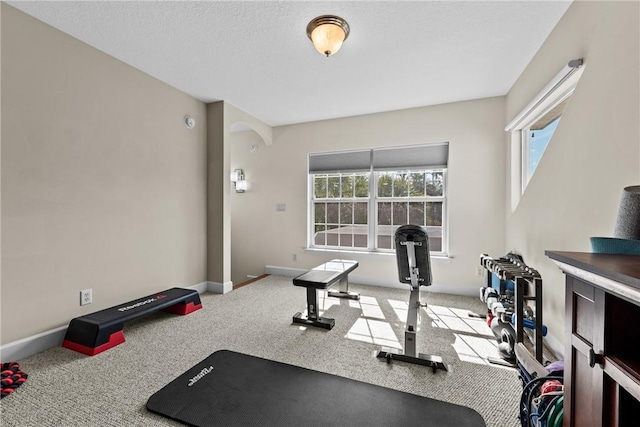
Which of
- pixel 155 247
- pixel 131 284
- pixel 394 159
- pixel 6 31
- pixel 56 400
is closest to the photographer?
pixel 56 400

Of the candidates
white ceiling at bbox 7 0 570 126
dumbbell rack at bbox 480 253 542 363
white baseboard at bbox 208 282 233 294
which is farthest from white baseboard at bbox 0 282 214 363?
dumbbell rack at bbox 480 253 542 363

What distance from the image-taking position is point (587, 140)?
183cm

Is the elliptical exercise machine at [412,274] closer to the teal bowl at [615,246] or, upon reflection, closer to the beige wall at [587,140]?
the beige wall at [587,140]

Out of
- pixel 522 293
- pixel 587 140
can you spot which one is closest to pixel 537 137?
pixel 587 140

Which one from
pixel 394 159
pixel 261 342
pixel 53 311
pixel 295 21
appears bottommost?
pixel 261 342

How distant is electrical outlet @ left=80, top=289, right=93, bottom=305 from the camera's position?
2.55 meters

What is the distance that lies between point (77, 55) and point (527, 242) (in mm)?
4676

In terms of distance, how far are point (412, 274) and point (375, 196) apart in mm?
2134

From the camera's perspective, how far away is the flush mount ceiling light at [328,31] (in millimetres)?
2129

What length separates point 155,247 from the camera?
10.7 ft

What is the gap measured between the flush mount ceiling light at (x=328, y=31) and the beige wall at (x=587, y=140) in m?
1.66

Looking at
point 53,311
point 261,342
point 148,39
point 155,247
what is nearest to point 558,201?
point 261,342

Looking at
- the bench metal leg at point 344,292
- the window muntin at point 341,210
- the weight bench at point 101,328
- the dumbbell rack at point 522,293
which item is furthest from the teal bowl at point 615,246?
the window muntin at point 341,210

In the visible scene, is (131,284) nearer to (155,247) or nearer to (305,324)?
(155,247)
